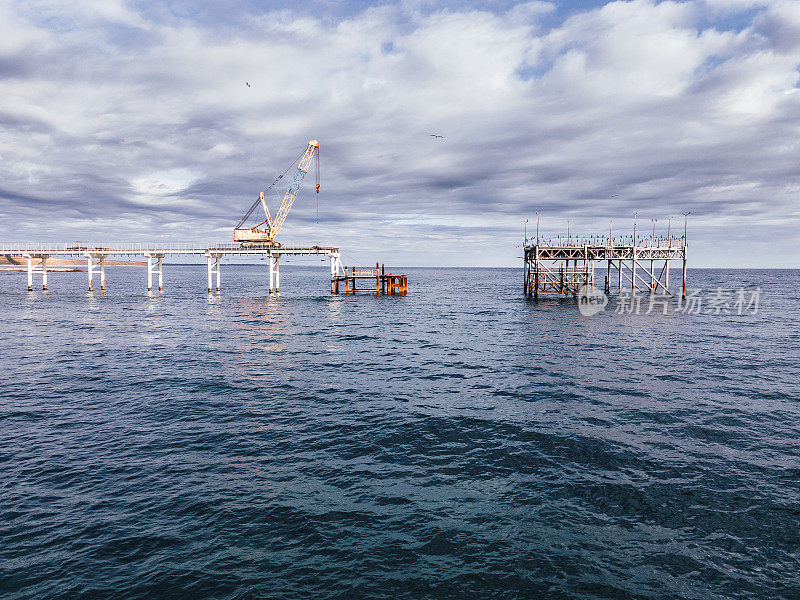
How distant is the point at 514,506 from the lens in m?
13.8

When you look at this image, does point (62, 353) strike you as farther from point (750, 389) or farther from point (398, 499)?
point (750, 389)

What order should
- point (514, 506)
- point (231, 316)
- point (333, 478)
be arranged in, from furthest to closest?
point (231, 316) → point (333, 478) → point (514, 506)

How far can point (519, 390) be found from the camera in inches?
1047

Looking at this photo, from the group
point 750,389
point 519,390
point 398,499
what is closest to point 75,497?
point 398,499

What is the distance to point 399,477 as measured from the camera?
15.7m

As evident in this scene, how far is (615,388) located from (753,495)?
12622mm

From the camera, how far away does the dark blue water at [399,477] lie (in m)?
10.9

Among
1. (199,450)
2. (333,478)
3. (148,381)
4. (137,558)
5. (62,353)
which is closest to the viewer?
(137,558)

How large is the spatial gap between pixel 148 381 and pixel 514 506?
79.8 feet

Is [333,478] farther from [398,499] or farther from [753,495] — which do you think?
[753,495]

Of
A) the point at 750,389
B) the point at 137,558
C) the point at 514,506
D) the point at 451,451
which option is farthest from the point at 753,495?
the point at 137,558

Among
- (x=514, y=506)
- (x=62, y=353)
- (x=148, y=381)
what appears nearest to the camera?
(x=514, y=506)

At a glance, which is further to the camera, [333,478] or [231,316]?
[231,316]

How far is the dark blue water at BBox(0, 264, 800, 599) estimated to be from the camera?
10.9 meters
